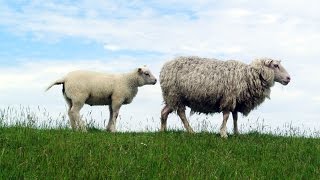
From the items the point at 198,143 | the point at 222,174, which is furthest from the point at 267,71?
the point at 222,174

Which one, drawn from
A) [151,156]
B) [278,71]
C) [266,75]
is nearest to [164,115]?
[266,75]

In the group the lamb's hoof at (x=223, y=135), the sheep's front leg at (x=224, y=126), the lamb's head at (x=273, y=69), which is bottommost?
the lamb's hoof at (x=223, y=135)

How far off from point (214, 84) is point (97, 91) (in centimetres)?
334

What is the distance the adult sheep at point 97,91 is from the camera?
1470cm

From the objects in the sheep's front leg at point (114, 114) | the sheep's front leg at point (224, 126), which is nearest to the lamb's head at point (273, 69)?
the sheep's front leg at point (224, 126)

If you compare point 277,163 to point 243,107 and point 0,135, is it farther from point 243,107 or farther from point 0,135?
point 0,135

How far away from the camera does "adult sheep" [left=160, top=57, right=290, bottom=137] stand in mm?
13828

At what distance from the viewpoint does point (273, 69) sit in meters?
14.8

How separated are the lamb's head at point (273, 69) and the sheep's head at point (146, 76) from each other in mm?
3102

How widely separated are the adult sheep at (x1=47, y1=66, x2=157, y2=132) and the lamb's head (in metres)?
3.60

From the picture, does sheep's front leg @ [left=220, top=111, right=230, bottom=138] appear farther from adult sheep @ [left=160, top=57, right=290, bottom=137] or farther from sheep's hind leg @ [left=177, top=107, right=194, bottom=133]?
sheep's hind leg @ [left=177, top=107, right=194, bottom=133]

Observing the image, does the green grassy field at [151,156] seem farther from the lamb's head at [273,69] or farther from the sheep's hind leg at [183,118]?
the lamb's head at [273,69]

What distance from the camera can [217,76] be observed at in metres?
13.8

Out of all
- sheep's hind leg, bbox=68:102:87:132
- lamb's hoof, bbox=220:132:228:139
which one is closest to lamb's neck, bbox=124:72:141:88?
sheep's hind leg, bbox=68:102:87:132
